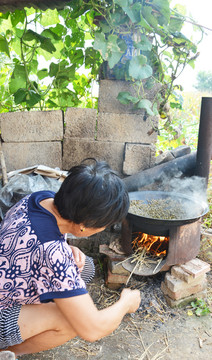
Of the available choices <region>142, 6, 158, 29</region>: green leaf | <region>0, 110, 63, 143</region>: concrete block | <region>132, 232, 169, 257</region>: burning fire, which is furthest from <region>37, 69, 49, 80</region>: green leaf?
<region>132, 232, 169, 257</region>: burning fire

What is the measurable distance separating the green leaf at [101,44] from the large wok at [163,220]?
145cm

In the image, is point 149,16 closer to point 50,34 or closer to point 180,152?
point 50,34

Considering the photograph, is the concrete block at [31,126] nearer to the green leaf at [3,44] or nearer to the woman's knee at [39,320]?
the green leaf at [3,44]

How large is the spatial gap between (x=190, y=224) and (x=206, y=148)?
0.96 metres

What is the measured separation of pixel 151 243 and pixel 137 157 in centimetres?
111

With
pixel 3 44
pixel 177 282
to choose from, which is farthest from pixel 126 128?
pixel 177 282

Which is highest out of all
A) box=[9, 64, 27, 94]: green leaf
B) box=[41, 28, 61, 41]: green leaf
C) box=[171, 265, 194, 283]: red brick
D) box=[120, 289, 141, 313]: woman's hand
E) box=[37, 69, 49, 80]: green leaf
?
box=[41, 28, 61, 41]: green leaf

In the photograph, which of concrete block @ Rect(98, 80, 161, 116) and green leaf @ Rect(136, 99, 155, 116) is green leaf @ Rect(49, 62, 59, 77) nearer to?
concrete block @ Rect(98, 80, 161, 116)

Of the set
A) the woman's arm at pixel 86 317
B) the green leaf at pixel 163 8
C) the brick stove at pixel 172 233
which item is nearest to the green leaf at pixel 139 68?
the green leaf at pixel 163 8

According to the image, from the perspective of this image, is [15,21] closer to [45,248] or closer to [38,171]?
[38,171]

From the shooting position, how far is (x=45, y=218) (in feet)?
5.46

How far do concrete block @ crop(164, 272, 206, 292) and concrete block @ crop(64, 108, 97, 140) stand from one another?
178cm

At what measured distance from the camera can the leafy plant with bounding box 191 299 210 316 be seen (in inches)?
108

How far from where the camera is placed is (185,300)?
2.84 metres
